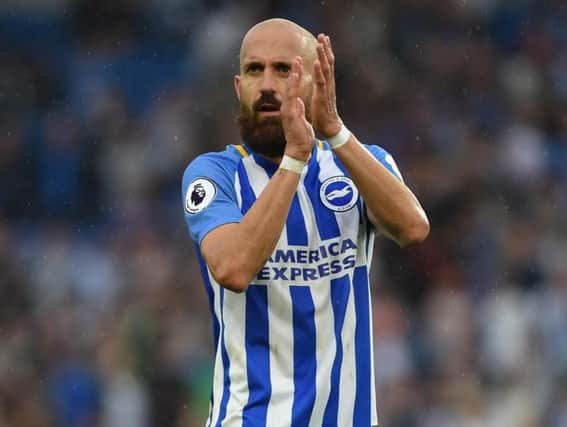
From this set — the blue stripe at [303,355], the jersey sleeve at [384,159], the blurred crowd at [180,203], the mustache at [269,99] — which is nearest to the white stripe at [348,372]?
the blue stripe at [303,355]

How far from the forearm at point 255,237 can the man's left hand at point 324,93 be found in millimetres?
213

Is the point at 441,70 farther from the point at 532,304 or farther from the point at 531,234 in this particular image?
the point at 532,304

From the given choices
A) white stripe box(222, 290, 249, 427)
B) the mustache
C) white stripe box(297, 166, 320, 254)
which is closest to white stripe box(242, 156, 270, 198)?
white stripe box(297, 166, 320, 254)

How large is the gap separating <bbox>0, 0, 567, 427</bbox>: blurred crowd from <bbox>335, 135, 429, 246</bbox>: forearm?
5264 millimetres

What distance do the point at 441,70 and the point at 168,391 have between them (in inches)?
184

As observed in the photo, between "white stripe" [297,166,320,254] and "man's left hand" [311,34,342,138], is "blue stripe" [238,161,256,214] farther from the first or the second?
"man's left hand" [311,34,342,138]

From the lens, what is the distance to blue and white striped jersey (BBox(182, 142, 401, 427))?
4234 mm

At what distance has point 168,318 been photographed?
10141 mm

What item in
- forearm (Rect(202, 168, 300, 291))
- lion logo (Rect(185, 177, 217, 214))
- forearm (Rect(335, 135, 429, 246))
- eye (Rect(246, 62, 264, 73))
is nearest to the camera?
forearm (Rect(202, 168, 300, 291))

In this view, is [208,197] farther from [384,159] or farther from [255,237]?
[384,159]

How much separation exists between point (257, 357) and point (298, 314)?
19 cm

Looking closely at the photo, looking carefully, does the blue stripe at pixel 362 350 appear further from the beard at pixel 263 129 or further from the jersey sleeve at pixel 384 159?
the beard at pixel 263 129

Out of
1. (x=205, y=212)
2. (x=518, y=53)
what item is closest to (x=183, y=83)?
(x=518, y=53)

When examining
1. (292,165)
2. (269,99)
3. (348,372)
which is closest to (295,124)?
(292,165)
